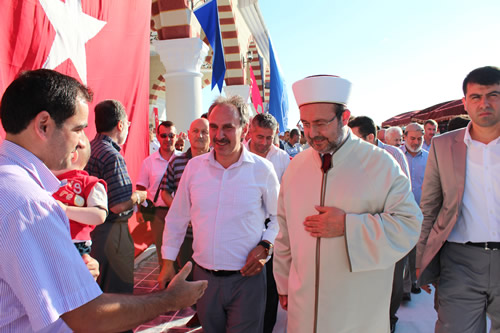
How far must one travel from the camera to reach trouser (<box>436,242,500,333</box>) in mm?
1998

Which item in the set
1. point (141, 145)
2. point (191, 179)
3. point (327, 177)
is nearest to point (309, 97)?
point (327, 177)

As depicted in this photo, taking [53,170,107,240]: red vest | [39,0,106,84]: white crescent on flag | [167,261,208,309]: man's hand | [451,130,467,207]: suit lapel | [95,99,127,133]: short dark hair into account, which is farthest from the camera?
[39,0,106,84]: white crescent on flag

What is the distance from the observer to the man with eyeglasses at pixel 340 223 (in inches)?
61.9

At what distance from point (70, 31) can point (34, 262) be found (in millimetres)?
2562

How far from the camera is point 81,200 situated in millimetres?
1891

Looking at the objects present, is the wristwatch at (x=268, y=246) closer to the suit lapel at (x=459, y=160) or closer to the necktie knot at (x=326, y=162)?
the necktie knot at (x=326, y=162)

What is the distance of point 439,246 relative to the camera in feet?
7.17

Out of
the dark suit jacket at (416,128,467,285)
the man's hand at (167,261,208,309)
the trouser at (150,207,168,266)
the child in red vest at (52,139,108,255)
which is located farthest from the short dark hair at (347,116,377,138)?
the man's hand at (167,261,208,309)

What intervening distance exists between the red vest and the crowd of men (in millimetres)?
12

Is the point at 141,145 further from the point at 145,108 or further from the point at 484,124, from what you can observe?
the point at 484,124

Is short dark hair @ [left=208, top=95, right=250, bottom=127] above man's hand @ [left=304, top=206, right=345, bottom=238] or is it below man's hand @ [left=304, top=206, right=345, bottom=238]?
above

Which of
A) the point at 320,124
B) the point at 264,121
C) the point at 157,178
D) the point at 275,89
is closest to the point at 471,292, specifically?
the point at 320,124

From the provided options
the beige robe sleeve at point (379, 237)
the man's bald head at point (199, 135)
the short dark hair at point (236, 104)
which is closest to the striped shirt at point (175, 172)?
the man's bald head at point (199, 135)

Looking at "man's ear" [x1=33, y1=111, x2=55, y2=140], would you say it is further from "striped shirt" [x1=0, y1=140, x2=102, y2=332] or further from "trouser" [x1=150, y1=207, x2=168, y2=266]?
"trouser" [x1=150, y1=207, x2=168, y2=266]
